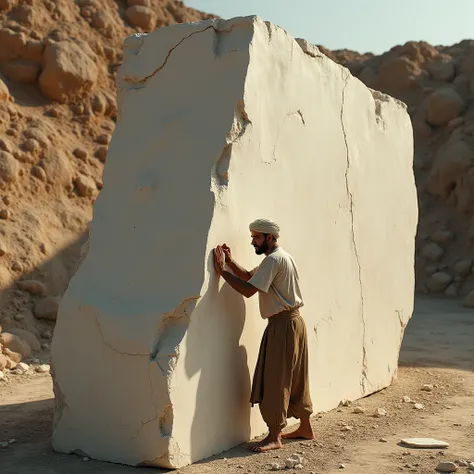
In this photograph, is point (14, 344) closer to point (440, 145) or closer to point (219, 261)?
point (219, 261)

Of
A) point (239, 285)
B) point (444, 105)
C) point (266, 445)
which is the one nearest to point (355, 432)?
point (266, 445)

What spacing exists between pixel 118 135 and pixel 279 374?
1.80 m

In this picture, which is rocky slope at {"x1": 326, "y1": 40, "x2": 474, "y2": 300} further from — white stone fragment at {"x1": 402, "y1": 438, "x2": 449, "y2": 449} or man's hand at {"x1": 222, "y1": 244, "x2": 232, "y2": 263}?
man's hand at {"x1": 222, "y1": 244, "x2": 232, "y2": 263}

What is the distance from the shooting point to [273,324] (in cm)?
449

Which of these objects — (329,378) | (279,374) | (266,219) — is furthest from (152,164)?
(329,378)

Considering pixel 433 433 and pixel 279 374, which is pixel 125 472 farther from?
pixel 433 433

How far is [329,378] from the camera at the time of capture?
17.9 feet

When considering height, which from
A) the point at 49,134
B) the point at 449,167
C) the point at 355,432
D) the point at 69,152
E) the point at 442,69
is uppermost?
the point at 442,69

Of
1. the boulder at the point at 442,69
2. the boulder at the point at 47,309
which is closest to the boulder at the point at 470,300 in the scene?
the boulder at the point at 442,69

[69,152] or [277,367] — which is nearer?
[277,367]

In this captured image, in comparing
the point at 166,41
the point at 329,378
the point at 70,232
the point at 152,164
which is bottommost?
the point at 329,378

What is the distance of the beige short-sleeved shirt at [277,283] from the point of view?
4.35m

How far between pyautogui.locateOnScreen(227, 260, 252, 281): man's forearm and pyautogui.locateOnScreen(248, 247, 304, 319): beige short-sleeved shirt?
0.05 meters

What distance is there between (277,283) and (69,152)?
6.21m
